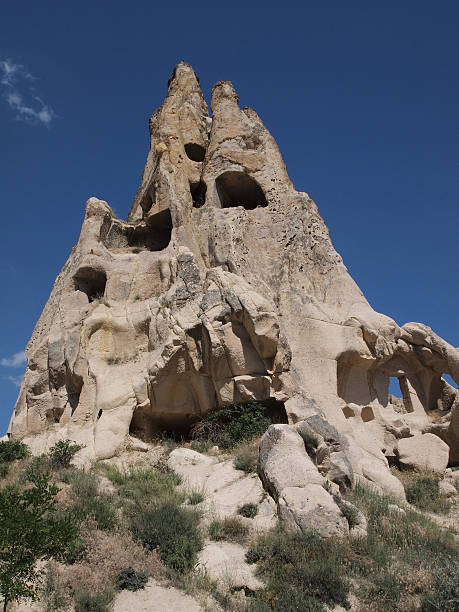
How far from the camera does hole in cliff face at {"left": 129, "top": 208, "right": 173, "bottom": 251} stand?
2030 centimetres

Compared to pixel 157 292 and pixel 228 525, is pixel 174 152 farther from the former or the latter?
pixel 228 525

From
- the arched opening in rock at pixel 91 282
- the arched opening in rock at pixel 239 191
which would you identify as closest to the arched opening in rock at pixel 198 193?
the arched opening in rock at pixel 239 191

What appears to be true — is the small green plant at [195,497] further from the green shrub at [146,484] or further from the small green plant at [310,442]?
the small green plant at [310,442]

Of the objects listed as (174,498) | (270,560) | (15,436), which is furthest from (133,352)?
(270,560)

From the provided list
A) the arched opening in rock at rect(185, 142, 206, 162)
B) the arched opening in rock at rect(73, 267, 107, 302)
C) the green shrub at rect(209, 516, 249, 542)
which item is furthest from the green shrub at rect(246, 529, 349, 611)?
the arched opening in rock at rect(185, 142, 206, 162)

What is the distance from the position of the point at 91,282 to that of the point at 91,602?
12.4 metres

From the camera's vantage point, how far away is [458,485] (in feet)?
45.0

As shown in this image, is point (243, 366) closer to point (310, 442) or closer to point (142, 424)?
point (310, 442)

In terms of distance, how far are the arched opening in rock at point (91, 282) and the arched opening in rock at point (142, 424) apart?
16.1ft

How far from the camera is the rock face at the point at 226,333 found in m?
13.6

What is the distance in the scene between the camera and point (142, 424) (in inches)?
564

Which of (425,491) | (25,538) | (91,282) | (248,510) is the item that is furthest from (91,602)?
(91,282)

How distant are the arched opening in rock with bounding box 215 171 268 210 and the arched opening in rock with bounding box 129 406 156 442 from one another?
803 centimetres

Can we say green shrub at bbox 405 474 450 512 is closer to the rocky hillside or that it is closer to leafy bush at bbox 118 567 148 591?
the rocky hillside
